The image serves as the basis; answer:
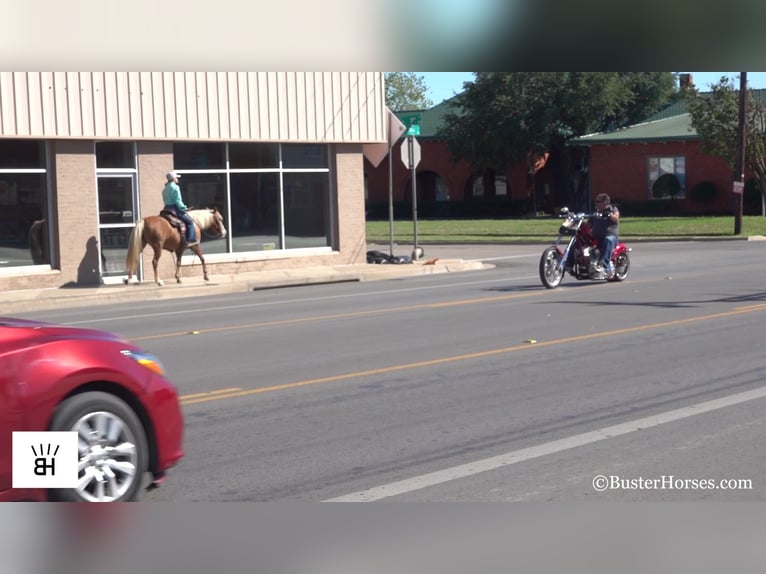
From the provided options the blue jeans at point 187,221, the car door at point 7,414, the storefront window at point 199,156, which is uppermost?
the storefront window at point 199,156

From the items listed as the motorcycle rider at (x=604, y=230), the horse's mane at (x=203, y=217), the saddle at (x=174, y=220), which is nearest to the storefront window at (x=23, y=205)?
the saddle at (x=174, y=220)

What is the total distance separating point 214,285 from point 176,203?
1.82 metres

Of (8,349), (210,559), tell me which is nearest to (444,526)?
(210,559)

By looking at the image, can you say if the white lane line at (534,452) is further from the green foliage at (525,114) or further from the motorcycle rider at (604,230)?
the green foliage at (525,114)

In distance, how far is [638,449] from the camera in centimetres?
839

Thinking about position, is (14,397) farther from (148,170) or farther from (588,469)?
(148,170)

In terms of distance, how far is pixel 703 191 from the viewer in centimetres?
5712

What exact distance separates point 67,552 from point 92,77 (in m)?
18.5

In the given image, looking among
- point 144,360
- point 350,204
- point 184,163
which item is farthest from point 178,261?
point 144,360

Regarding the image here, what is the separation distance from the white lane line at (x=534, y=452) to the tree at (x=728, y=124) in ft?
135

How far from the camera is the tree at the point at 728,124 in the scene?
4916cm

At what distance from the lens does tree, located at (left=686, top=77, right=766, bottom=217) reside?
161ft

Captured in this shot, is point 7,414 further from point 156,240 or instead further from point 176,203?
point 176,203

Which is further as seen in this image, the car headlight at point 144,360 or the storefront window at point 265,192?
the storefront window at point 265,192
